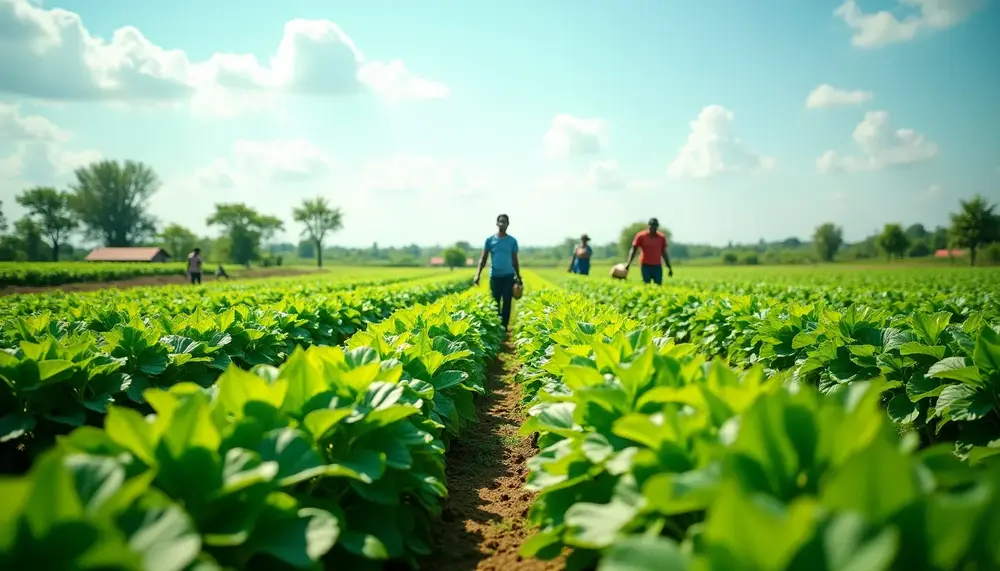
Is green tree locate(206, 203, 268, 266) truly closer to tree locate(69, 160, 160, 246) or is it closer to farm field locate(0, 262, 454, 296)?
tree locate(69, 160, 160, 246)

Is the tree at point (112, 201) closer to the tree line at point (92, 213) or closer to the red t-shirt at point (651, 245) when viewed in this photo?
the tree line at point (92, 213)

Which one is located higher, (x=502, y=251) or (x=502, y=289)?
(x=502, y=251)

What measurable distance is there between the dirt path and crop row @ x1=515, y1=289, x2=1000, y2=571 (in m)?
0.75

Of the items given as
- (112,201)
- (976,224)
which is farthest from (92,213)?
(976,224)

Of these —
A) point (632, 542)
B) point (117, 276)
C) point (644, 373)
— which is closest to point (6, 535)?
point (632, 542)

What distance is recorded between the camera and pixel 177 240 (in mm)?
96688

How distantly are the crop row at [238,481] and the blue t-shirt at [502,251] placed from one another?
24.2ft

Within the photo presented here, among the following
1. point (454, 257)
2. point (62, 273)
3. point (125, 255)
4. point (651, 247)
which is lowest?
point (62, 273)

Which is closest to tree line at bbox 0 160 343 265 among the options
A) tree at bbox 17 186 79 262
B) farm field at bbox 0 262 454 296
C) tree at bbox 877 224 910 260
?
tree at bbox 17 186 79 262

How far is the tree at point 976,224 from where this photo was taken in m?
62.0

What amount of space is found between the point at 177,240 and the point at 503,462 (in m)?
110

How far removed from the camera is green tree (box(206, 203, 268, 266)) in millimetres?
90938

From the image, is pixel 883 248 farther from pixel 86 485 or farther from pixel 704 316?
pixel 86 485

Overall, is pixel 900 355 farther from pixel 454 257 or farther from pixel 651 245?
pixel 454 257
